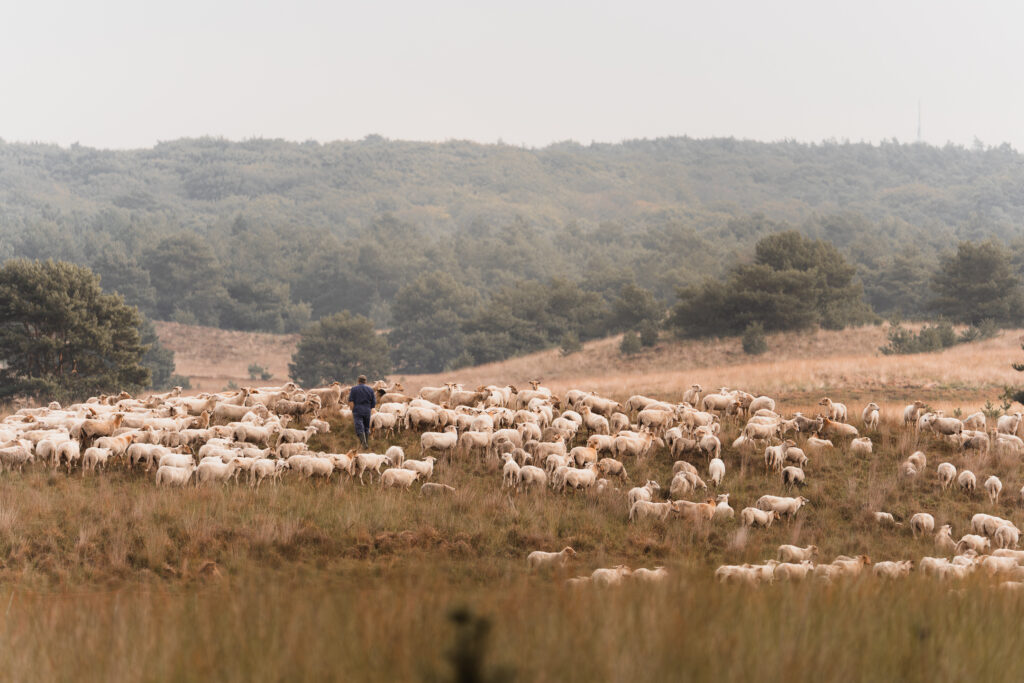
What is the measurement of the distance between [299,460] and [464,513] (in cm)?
401

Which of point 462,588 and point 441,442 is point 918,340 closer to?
point 441,442

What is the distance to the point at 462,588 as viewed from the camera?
714 centimetres

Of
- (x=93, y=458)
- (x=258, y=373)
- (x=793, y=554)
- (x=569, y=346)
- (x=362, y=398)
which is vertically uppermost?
(x=362, y=398)

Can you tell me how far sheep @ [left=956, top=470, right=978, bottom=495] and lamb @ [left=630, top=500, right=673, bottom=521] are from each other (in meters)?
6.61

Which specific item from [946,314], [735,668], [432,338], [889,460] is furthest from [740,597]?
[432,338]

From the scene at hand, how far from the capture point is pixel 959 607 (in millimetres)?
5359

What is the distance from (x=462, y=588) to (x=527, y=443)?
11.1 metres

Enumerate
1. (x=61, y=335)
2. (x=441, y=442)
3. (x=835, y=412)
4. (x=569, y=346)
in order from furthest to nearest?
(x=569, y=346)
(x=61, y=335)
(x=835, y=412)
(x=441, y=442)

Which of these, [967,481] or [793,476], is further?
[793,476]

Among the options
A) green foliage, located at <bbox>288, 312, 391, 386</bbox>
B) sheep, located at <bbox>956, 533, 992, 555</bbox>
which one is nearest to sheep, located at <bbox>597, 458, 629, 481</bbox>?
sheep, located at <bbox>956, 533, 992, 555</bbox>

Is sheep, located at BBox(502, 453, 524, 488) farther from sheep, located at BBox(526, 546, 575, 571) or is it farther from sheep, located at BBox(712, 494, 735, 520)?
sheep, located at BBox(526, 546, 575, 571)

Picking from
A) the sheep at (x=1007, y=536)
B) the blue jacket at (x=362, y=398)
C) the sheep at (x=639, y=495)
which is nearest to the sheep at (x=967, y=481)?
the sheep at (x=1007, y=536)

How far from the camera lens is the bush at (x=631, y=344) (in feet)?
208

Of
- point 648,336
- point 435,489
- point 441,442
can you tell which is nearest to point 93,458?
point 435,489
